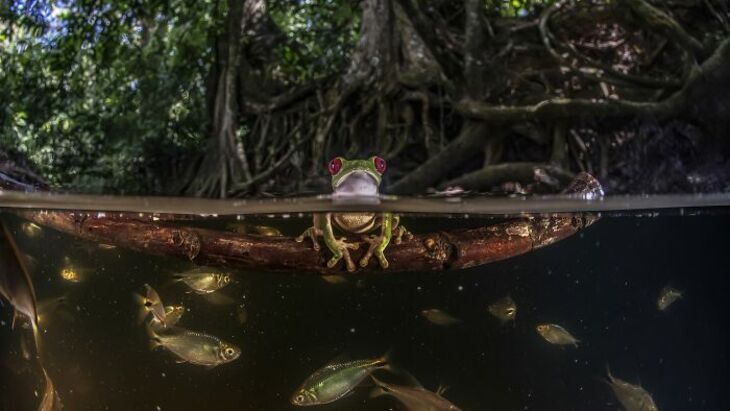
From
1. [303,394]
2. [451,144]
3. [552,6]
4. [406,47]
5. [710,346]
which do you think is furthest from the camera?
[552,6]

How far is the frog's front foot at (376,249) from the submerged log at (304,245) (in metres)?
0.01

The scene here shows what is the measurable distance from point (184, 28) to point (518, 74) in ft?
3.82

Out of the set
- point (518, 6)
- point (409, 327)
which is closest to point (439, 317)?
point (409, 327)

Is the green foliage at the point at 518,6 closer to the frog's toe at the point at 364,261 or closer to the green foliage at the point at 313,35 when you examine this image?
the green foliage at the point at 313,35

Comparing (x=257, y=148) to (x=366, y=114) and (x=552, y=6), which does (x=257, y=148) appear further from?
(x=552, y=6)

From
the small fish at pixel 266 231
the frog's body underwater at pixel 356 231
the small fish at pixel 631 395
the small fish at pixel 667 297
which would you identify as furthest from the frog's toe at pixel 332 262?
the small fish at pixel 667 297

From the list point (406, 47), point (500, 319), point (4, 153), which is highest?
point (406, 47)

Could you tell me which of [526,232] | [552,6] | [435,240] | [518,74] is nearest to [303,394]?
[435,240]

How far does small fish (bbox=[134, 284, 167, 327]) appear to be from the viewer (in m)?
1.76

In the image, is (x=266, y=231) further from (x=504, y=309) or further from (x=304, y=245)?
(x=504, y=309)

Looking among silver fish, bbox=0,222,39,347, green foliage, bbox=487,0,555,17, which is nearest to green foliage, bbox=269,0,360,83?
green foliage, bbox=487,0,555,17

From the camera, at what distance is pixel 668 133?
8.84 feet

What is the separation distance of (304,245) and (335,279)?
0.09m

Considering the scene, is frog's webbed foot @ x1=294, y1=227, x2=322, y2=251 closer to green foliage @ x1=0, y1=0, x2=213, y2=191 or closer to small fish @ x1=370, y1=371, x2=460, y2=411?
small fish @ x1=370, y1=371, x2=460, y2=411
